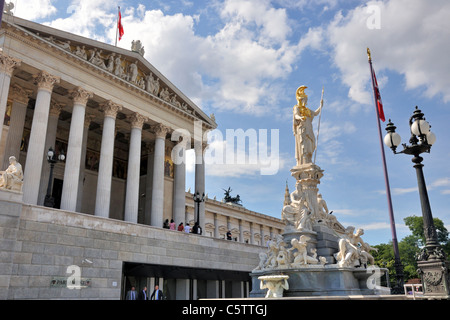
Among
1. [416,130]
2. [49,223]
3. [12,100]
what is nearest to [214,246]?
[49,223]

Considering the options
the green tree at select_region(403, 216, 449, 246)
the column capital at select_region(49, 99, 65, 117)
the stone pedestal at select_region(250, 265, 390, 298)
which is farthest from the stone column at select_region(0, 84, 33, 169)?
the green tree at select_region(403, 216, 449, 246)

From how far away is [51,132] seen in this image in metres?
28.3

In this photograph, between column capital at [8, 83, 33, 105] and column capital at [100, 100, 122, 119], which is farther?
column capital at [100, 100, 122, 119]

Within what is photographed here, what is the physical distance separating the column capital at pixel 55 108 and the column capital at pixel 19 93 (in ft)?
6.13

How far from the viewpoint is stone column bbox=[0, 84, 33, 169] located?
82.9ft

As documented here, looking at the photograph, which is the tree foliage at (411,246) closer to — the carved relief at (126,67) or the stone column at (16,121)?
the carved relief at (126,67)

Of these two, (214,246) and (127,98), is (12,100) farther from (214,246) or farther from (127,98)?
(214,246)

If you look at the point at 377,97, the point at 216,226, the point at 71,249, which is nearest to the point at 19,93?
the point at 71,249

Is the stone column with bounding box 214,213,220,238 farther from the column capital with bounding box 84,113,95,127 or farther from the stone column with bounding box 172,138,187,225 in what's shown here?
the column capital with bounding box 84,113,95,127

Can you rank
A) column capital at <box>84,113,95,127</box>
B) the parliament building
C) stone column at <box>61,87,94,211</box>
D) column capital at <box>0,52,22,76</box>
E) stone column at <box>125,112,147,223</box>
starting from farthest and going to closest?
1. column capital at <box>84,113,95,127</box>
2. stone column at <box>125,112,147,223</box>
3. stone column at <box>61,87,94,211</box>
4. column capital at <box>0,52,22,76</box>
5. the parliament building

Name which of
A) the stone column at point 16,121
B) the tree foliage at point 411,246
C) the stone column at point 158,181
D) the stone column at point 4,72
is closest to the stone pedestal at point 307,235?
the stone column at point 158,181

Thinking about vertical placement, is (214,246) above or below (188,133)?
below

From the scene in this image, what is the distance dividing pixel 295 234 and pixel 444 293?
636cm

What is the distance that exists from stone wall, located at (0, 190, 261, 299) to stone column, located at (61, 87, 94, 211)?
2.35 m
